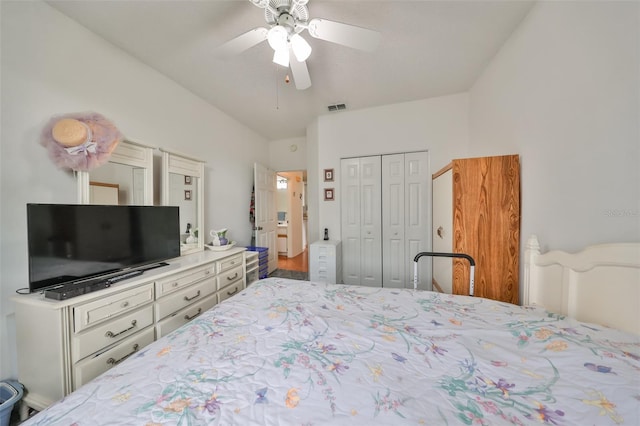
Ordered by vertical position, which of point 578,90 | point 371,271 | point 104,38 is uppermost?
point 104,38

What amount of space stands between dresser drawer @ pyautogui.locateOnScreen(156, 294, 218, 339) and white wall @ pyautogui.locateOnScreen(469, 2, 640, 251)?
9.23 feet

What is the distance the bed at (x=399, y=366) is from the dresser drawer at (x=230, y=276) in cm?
123

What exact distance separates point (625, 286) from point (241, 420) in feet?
5.06

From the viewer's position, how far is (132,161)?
192 centimetres

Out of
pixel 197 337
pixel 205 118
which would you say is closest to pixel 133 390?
pixel 197 337

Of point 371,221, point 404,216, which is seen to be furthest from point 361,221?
point 404,216

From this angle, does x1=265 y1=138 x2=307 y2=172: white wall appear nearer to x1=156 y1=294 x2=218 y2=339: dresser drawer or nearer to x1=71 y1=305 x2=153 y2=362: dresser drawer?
x1=156 y1=294 x2=218 y2=339: dresser drawer

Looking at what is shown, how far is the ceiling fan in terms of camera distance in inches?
51.9

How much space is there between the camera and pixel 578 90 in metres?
1.20

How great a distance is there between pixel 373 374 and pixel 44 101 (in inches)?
103

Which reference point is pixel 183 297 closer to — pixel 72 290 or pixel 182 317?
pixel 182 317

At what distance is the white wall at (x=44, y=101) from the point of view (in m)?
1.35

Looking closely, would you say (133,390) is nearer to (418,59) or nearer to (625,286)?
(625,286)

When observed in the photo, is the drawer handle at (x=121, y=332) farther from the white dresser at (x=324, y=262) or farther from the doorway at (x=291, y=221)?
the doorway at (x=291, y=221)
